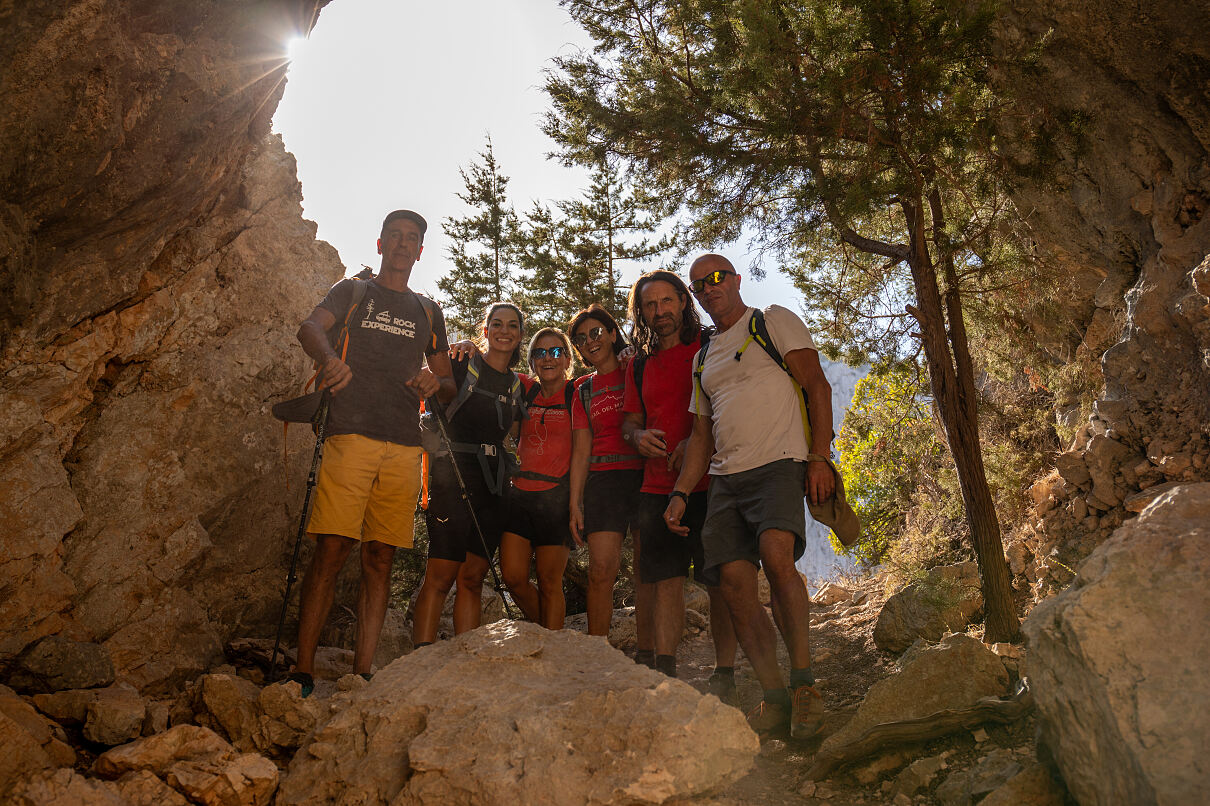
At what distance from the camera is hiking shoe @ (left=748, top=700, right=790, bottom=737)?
350 centimetres

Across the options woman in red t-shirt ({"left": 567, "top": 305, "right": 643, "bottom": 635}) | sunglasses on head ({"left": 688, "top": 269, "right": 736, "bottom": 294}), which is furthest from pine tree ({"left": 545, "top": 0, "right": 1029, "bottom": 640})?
woman in red t-shirt ({"left": 567, "top": 305, "right": 643, "bottom": 635})

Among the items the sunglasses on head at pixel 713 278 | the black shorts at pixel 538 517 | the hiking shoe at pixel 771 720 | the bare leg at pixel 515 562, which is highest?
the sunglasses on head at pixel 713 278

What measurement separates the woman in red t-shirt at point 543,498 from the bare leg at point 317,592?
45.5 inches

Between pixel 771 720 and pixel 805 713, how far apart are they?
0.19 meters

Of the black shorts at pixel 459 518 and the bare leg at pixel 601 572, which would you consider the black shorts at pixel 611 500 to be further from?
the black shorts at pixel 459 518

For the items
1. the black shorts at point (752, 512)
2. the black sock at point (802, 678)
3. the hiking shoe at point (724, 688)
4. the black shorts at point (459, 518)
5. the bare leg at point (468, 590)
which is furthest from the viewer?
the bare leg at point (468, 590)

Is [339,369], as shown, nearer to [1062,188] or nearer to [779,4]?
[779,4]

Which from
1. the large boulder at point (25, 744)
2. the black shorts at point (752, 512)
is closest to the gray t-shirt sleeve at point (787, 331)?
the black shorts at point (752, 512)

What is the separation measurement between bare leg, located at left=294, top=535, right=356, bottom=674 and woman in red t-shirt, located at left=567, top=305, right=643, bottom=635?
148 cm

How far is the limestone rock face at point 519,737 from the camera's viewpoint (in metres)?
2.26

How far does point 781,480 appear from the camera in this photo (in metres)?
3.71

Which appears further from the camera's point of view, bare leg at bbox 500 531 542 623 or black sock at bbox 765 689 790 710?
bare leg at bbox 500 531 542 623

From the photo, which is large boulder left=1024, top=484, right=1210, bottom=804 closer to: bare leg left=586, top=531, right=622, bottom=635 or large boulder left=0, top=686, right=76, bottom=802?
bare leg left=586, top=531, right=622, bottom=635

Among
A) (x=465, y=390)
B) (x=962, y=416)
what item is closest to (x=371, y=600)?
(x=465, y=390)
